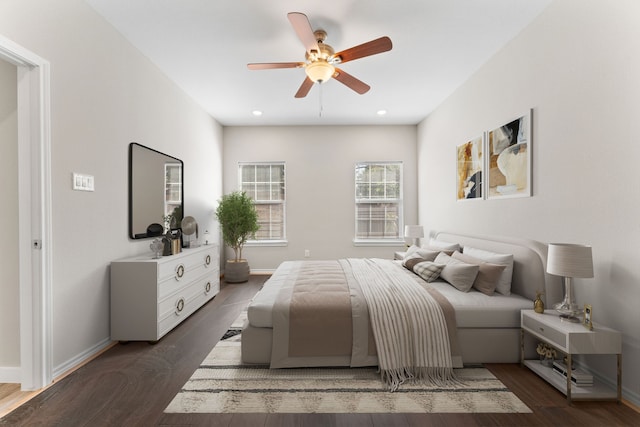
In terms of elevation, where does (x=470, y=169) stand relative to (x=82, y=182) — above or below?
above

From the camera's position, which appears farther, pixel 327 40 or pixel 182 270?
pixel 182 270

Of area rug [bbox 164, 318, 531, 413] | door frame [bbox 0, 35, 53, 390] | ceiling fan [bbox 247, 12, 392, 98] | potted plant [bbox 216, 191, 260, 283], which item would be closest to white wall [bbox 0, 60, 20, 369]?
door frame [bbox 0, 35, 53, 390]

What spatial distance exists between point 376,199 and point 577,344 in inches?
157

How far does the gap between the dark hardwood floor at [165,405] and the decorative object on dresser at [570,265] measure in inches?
20.7

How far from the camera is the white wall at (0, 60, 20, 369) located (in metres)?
2.04

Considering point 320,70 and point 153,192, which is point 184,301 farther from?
point 320,70

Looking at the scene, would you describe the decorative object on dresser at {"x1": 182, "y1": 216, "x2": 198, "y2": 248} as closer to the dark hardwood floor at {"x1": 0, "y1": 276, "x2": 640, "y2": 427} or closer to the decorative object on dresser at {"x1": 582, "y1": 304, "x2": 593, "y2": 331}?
the dark hardwood floor at {"x1": 0, "y1": 276, "x2": 640, "y2": 427}

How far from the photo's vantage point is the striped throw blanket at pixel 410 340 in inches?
81.5

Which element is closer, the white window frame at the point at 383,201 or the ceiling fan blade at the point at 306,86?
the ceiling fan blade at the point at 306,86

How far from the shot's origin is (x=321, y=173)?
552cm

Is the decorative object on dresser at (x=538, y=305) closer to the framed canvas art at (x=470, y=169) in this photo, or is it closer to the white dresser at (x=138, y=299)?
the framed canvas art at (x=470, y=169)

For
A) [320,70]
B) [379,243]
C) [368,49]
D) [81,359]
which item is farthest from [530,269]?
[81,359]

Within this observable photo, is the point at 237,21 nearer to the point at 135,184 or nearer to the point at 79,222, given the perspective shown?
the point at 135,184

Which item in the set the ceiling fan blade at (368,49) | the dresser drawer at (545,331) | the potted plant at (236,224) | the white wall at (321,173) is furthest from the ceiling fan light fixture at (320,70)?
the white wall at (321,173)
